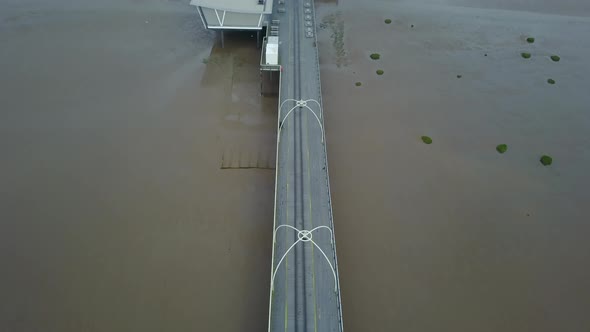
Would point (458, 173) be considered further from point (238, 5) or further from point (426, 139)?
point (238, 5)

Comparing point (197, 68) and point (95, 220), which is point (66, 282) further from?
point (197, 68)

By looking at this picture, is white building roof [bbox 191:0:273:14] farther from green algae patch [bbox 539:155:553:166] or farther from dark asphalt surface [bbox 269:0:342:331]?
green algae patch [bbox 539:155:553:166]

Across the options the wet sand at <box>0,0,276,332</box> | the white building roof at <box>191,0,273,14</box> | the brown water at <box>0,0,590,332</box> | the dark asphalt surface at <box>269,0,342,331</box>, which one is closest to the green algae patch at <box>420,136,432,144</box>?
the brown water at <box>0,0,590,332</box>

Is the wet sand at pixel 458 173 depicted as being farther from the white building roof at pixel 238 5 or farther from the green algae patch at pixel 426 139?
the white building roof at pixel 238 5

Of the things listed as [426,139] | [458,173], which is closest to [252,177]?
[426,139]

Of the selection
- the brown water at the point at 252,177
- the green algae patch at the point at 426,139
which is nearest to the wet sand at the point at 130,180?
the brown water at the point at 252,177

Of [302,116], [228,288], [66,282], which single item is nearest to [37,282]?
[66,282]
